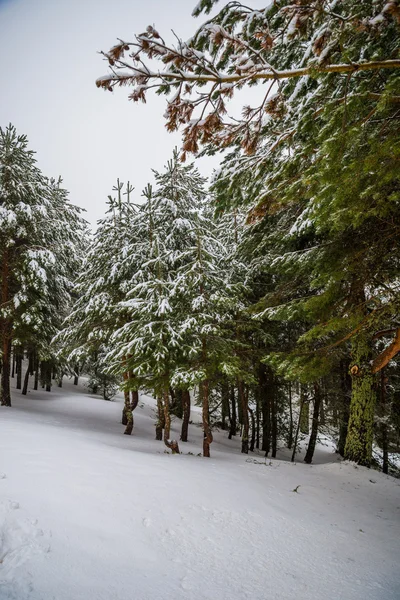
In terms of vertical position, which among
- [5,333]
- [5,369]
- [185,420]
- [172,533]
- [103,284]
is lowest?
[185,420]

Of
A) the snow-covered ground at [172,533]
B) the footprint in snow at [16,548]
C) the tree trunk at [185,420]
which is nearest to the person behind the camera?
the footprint in snow at [16,548]

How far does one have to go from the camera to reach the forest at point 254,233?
9.78 ft

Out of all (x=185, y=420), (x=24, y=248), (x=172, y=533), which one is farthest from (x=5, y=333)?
(x=172, y=533)

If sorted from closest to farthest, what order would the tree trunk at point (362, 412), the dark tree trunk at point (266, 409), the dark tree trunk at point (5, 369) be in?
the tree trunk at point (362, 412) < the dark tree trunk at point (5, 369) < the dark tree trunk at point (266, 409)

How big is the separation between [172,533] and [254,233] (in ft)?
27.6

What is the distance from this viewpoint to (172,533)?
3.89 m

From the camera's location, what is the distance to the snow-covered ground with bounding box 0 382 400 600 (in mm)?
2805

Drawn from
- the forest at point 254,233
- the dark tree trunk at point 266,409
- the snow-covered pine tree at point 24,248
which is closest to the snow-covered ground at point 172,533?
the forest at point 254,233

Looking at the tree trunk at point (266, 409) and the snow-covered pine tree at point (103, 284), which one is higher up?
the snow-covered pine tree at point (103, 284)

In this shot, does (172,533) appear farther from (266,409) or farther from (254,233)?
(266,409)

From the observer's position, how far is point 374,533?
5.34m

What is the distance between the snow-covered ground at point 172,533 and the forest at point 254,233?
2.58 m

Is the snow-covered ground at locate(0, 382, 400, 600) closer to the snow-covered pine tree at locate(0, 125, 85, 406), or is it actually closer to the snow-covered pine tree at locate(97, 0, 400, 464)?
the snow-covered pine tree at locate(97, 0, 400, 464)

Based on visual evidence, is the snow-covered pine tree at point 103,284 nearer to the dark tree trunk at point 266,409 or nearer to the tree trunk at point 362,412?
the dark tree trunk at point 266,409
